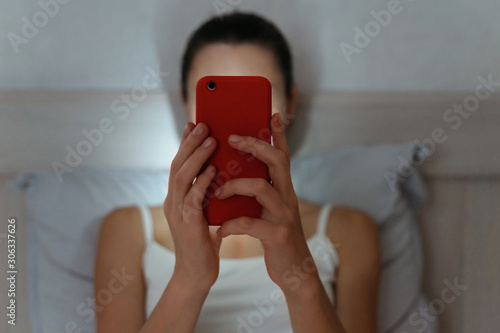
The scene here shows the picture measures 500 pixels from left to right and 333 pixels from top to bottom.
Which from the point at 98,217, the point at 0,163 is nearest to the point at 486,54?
the point at 98,217

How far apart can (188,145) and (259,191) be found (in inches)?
3.3

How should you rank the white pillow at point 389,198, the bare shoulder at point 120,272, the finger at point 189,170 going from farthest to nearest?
1. the white pillow at point 389,198
2. the bare shoulder at point 120,272
3. the finger at point 189,170

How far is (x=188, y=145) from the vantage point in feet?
1.60

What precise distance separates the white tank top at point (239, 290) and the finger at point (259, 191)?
0.24m

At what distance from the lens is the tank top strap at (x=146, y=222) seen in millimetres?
733

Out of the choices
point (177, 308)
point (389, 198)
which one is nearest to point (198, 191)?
point (177, 308)

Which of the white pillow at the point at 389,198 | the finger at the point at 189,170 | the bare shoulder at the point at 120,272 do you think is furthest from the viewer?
the white pillow at the point at 389,198

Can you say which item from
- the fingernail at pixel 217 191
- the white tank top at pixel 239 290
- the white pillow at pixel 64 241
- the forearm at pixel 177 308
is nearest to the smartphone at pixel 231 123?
the fingernail at pixel 217 191

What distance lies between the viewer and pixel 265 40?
0.76m

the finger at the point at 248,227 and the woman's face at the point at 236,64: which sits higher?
the woman's face at the point at 236,64

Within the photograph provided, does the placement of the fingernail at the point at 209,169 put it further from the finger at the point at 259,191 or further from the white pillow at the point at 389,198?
the white pillow at the point at 389,198

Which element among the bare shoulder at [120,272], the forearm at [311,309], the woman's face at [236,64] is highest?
the woman's face at [236,64]

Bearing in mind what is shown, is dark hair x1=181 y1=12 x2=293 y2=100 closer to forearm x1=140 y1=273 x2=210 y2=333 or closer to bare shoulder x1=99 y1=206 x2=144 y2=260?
bare shoulder x1=99 y1=206 x2=144 y2=260

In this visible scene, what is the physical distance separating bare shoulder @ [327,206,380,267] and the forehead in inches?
9.4
